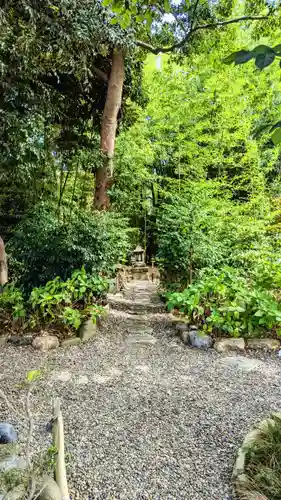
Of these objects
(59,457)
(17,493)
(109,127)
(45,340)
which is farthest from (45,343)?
(109,127)

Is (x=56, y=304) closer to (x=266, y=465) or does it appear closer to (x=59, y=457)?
(x=59, y=457)

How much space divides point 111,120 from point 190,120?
8.92ft

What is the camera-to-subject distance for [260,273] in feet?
11.4

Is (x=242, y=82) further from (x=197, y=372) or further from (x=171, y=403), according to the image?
(x=171, y=403)

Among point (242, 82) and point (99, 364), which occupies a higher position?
point (242, 82)

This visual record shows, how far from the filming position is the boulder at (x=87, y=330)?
3182 mm

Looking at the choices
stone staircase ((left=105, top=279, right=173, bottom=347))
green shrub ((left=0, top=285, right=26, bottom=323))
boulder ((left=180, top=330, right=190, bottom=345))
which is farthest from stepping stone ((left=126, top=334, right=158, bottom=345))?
green shrub ((left=0, top=285, right=26, bottom=323))

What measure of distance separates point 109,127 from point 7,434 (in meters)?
3.85

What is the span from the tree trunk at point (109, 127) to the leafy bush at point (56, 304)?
4.78 feet

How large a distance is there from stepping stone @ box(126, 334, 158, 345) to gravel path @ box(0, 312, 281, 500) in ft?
0.17

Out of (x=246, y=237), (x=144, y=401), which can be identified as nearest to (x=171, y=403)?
(x=144, y=401)

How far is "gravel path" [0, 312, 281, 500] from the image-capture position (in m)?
1.35

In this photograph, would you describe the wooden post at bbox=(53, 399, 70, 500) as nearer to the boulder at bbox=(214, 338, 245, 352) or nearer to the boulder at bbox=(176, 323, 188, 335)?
the boulder at bbox=(214, 338, 245, 352)

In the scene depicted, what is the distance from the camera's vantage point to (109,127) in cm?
434
